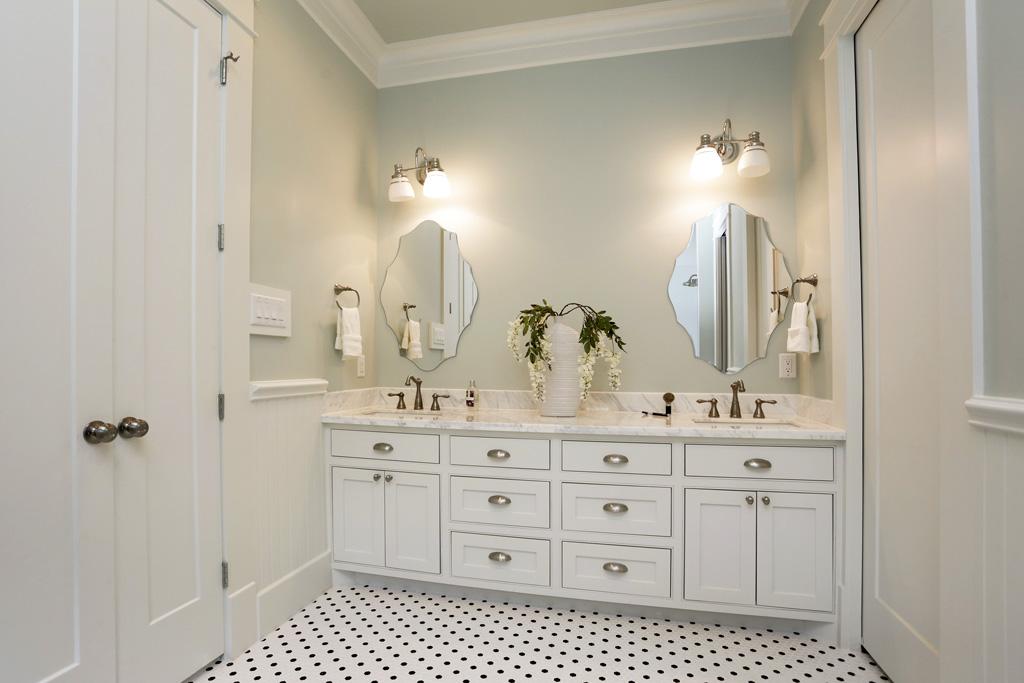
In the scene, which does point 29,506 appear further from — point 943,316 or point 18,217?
point 943,316

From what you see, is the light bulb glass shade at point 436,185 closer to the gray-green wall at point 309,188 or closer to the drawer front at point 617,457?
the gray-green wall at point 309,188

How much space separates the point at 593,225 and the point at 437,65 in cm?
127

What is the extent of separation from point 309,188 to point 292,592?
176 cm

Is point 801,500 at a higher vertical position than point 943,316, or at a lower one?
lower

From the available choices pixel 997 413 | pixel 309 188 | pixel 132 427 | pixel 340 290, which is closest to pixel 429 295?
pixel 340 290

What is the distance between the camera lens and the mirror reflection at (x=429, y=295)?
116 inches

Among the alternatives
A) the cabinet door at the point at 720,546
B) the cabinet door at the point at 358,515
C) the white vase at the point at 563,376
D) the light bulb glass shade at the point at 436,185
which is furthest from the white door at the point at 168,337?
the cabinet door at the point at 720,546

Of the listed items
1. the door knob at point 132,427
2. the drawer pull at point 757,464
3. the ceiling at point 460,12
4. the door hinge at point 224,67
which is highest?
the ceiling at point 460,12

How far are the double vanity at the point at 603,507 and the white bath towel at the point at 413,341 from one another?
522 millimetres

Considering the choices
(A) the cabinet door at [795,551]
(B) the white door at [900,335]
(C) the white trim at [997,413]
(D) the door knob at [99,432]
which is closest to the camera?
(C) the white trim at [997,413]

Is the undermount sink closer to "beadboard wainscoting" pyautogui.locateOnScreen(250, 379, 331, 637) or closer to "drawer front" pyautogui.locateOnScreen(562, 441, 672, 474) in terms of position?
"drawer front" pyautogui.locateOnScreen(562, 441, 672, 474)

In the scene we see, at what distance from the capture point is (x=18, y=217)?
130 cm

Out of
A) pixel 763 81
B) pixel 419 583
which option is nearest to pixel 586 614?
pixel 419 583

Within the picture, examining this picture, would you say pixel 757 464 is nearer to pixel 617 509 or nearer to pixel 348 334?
pixel 617 509
